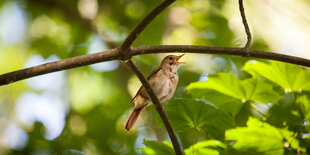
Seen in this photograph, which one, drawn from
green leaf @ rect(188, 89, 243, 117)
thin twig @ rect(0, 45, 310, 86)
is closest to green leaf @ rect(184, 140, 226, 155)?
green leaf @ rect(188, 89, 243, 117)

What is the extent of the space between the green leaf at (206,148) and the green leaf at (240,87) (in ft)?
1.59

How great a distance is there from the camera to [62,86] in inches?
246

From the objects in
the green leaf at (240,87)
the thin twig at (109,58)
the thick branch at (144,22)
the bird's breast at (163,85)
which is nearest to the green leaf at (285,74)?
the green leaf at (240,87)

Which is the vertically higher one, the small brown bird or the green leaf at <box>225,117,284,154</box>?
the small brown bird

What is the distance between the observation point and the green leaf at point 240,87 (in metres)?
2.65

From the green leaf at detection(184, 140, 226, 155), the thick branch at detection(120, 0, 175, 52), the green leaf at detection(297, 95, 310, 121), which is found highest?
the thick branch at detection(120, 0, 175, 52)

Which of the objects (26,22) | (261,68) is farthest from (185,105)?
(26,22)

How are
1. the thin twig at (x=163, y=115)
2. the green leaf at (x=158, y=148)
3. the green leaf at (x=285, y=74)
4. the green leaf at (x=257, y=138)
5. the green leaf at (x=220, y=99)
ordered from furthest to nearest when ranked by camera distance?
the green leaf at (x=220, y=99), the green leaf at (x=285, y=74), the green leaf at (x=158, y=148), the thin twig at (x=163, y=115), the green leaf at (x=257, y=138)

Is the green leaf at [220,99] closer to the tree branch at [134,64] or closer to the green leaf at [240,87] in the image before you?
the green leaf at [240,87]

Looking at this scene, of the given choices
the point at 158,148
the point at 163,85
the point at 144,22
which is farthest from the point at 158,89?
the point at 144,22

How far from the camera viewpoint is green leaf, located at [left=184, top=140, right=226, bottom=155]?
2314mm

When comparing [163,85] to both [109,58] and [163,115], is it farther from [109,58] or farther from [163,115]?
[109,58]

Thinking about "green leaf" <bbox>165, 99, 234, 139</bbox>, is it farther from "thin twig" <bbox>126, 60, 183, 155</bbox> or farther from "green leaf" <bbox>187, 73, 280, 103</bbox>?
"green leaf" <bbox>187, 73, 280, 103</bbox>

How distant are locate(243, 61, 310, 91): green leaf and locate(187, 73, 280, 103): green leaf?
69 mm
